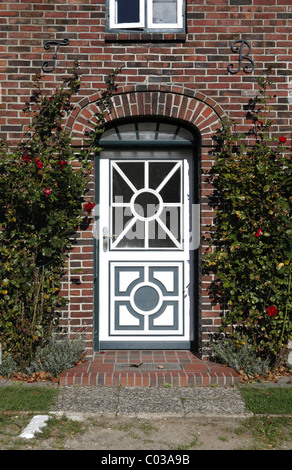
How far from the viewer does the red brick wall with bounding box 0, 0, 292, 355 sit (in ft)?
19.3

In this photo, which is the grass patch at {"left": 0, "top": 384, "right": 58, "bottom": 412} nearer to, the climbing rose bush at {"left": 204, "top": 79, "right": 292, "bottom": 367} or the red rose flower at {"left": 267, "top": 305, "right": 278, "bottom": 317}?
the climbing rose bush at {"left": 204, "top": 79, "right": 292, "bottom": 367}

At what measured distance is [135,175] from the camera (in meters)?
6.30

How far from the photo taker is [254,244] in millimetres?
5590

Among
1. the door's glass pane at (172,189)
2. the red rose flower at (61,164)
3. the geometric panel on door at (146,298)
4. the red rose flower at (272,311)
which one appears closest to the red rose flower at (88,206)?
the red rose flower at (61,164)

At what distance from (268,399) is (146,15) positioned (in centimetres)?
431

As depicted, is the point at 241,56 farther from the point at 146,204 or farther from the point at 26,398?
the point at 26,398

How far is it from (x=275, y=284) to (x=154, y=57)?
2836mm

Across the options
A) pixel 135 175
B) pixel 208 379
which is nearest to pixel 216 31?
pixel 135 175

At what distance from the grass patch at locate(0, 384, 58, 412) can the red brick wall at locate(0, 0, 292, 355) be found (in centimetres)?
96

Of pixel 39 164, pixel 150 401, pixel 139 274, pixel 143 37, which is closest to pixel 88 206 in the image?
pixel 39 164

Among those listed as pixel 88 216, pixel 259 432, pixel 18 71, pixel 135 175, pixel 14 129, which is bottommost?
pixel 259 432

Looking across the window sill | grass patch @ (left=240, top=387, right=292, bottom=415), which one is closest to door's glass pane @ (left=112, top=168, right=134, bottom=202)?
the window sill

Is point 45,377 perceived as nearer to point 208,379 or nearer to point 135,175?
point 208,379
